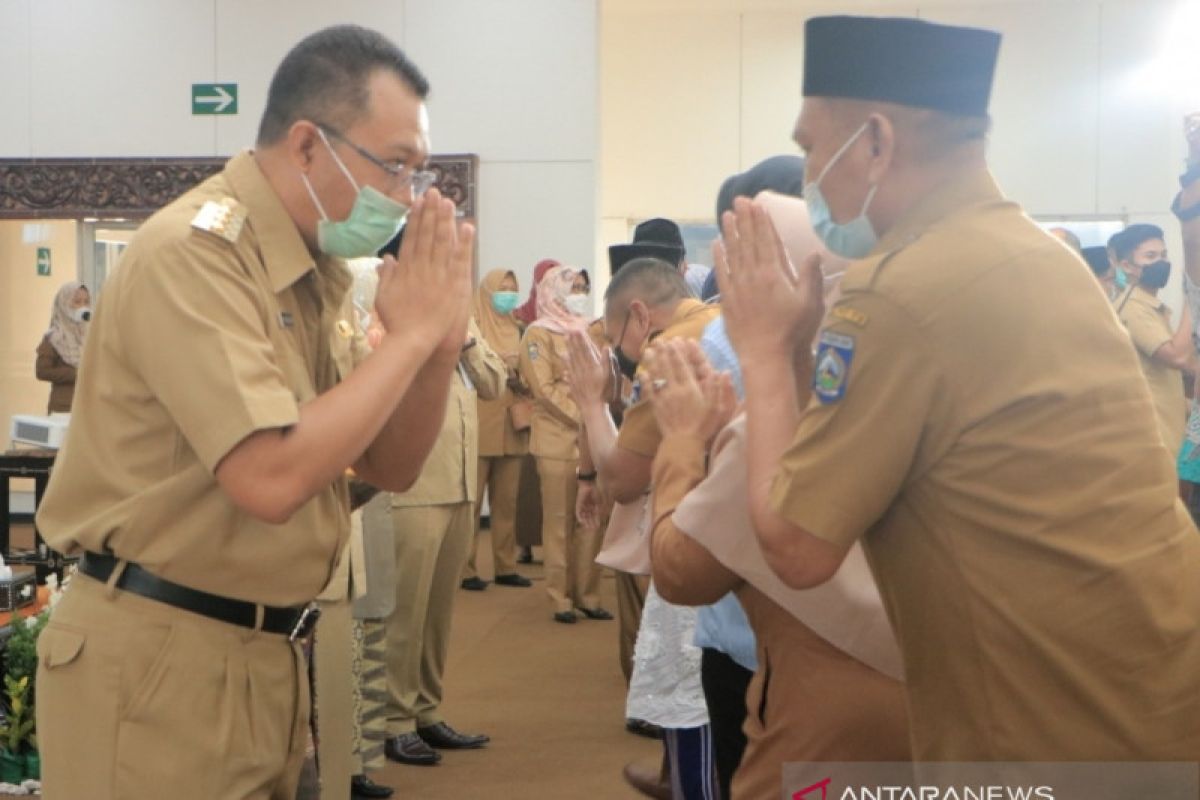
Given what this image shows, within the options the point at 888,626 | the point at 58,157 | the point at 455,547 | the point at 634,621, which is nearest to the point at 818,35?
the point at 888,626

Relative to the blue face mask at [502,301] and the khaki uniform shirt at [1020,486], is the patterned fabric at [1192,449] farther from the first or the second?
the blue face mask at [502,301]

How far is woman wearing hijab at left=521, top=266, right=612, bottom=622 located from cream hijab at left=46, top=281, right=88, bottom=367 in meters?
3.32

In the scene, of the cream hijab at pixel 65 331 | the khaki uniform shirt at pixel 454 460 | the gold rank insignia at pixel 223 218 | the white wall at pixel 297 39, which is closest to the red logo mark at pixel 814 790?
the gold rank insignia at pixel 223 218

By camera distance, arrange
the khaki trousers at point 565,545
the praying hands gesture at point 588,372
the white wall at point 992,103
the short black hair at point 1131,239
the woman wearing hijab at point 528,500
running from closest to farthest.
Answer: the praying hands gesture at point 588,372, the short black hair at point 1131,239, the khaki trousers at point 565,545, the woman wearing hijab at point 528,500, the white wall at point 992,103

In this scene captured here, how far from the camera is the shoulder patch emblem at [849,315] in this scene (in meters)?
1.36

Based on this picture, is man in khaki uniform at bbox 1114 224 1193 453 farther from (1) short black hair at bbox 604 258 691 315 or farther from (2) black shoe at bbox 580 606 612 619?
(2) black shoe at bbox 580 606 612 619

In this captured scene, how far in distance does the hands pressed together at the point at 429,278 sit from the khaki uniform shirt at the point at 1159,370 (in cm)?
414

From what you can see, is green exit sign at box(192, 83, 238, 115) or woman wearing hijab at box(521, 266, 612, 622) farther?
green exit sign at box(192, 83, 238, 115)

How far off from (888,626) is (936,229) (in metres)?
0.59

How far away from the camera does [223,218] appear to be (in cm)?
165

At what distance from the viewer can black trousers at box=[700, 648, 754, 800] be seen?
2.37m

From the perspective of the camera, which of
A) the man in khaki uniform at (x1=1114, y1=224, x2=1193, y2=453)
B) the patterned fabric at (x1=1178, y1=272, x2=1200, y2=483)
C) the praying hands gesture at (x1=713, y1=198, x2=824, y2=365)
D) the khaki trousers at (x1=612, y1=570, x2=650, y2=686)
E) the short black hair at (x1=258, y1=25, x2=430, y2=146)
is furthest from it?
the man in khaki uniform at (x1=1114, y1=224, x2=1193, y2=453)

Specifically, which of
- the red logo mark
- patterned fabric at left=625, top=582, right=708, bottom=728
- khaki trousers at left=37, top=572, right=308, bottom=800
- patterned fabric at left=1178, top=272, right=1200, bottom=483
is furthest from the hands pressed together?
patterned fabric at left=1178, top=272, right=1200, bottom=483

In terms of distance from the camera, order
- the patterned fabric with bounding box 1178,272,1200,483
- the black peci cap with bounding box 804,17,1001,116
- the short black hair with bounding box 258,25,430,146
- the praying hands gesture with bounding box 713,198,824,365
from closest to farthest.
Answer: the black peci cap with bounding box 804,17,1001,116
the praying hands gesture with bounding box 713,198,824,365
the short black hair with bounding box 258,25,430,146
the patterned fabric with bounding box 1178,272,1200,483
